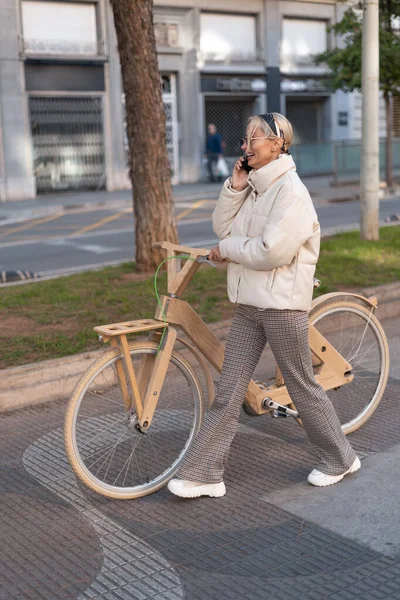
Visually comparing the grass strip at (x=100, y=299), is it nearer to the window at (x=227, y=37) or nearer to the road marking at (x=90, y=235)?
the road marking at (x=90, y=235)

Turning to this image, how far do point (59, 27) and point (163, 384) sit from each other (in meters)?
24.3

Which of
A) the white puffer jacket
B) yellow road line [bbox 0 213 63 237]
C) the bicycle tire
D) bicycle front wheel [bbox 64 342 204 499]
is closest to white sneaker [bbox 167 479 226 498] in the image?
bicycle front wheel [bbox 64 342 204 499]

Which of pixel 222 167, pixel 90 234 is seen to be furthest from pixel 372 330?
pixel 222 167

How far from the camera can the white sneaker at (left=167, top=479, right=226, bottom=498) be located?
412 centimetres

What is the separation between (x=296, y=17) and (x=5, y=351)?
28.1 meters

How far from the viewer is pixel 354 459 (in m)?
4.34

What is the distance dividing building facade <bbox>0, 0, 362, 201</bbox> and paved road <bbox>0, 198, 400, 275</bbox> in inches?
201

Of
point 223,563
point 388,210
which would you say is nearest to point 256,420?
point 223,563

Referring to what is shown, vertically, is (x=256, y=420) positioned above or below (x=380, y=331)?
below

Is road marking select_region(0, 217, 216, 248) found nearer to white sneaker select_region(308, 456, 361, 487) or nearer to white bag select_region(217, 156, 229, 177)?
white bag select_region(217, 156, 229, 177)

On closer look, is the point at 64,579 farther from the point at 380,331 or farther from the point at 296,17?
the point at 296,17

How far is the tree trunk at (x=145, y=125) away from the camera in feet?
28.9

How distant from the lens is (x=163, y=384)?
13.9ft

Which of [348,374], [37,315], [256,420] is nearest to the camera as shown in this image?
[348,374]
